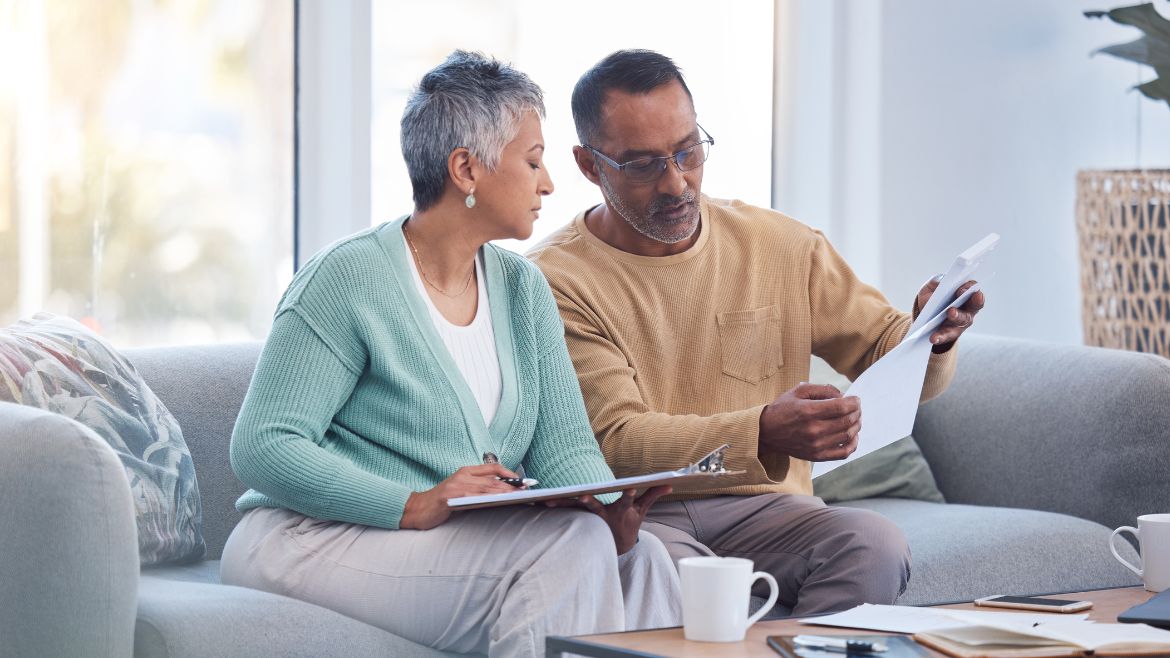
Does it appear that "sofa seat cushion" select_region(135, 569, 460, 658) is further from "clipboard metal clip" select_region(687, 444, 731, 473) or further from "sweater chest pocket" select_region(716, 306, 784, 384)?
"sweater chest pocket" select_region(716, 306, 784, 384)

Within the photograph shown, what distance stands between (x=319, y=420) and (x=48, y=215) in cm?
111

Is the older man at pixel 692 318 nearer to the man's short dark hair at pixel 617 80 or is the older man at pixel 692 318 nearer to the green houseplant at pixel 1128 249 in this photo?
the man's short dark hair at pixel 617 80

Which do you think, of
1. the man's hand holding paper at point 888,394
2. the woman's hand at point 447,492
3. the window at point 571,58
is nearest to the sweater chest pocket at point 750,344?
the man's hand holding paper at point 888,394

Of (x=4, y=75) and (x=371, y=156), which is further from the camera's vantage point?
(x=371, y=156)

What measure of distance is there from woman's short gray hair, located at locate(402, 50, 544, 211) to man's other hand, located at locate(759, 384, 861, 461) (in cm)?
53

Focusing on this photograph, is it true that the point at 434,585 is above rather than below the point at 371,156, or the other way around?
below

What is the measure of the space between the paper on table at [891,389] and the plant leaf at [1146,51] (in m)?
1.49

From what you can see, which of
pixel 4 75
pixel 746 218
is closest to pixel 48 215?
pixel 4 75

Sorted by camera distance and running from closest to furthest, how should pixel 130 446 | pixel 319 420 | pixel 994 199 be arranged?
pixel 319 420 < pixel 130 446 < pixel 994 199

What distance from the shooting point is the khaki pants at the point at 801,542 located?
6.30 ft

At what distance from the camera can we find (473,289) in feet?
6.52

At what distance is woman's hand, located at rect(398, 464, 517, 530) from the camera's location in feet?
5.45

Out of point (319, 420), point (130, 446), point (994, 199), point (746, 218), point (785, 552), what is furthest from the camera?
point (994, 199)

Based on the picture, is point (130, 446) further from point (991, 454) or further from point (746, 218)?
point (991, 454)
